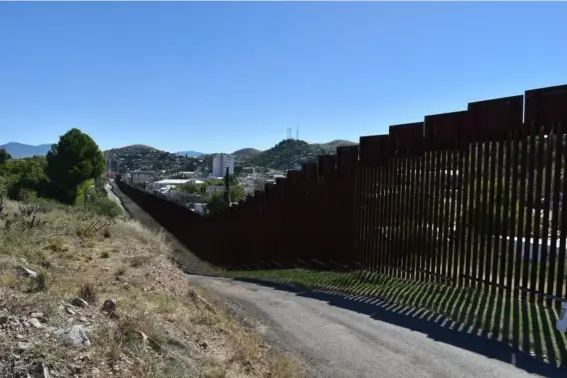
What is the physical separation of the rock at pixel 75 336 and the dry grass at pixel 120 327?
6 cm

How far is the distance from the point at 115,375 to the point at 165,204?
35.8 metres

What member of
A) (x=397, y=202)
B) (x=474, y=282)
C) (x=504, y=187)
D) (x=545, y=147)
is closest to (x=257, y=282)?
(x=397, y=202)

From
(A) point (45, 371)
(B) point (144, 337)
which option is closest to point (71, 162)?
(B) point (144, 337)

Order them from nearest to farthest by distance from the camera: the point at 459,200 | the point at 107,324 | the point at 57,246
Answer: the point at 107,324 → the point at 459,200 → the point at 57,246

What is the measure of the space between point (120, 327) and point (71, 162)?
161ft

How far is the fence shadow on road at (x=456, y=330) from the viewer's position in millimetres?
4875

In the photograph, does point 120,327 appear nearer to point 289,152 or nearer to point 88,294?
point 88,294

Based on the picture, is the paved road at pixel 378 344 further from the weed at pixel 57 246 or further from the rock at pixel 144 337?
the weed at pixel 57 246

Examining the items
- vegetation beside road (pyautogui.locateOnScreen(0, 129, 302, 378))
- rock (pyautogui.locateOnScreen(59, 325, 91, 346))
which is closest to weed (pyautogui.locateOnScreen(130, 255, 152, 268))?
vegetation beside road (pyautogui.locateOnScreen(0, 129, 302, 378))

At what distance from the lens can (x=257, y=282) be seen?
40.9 ft

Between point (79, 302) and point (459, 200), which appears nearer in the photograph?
point (79, 302)

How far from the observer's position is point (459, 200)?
7820mm

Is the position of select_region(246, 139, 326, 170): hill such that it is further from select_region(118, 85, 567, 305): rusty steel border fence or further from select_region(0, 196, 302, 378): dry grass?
select_region(0, 196, 302, 378): dry grass

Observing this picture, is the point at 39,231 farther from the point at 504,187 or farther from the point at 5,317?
the point at 504,187
